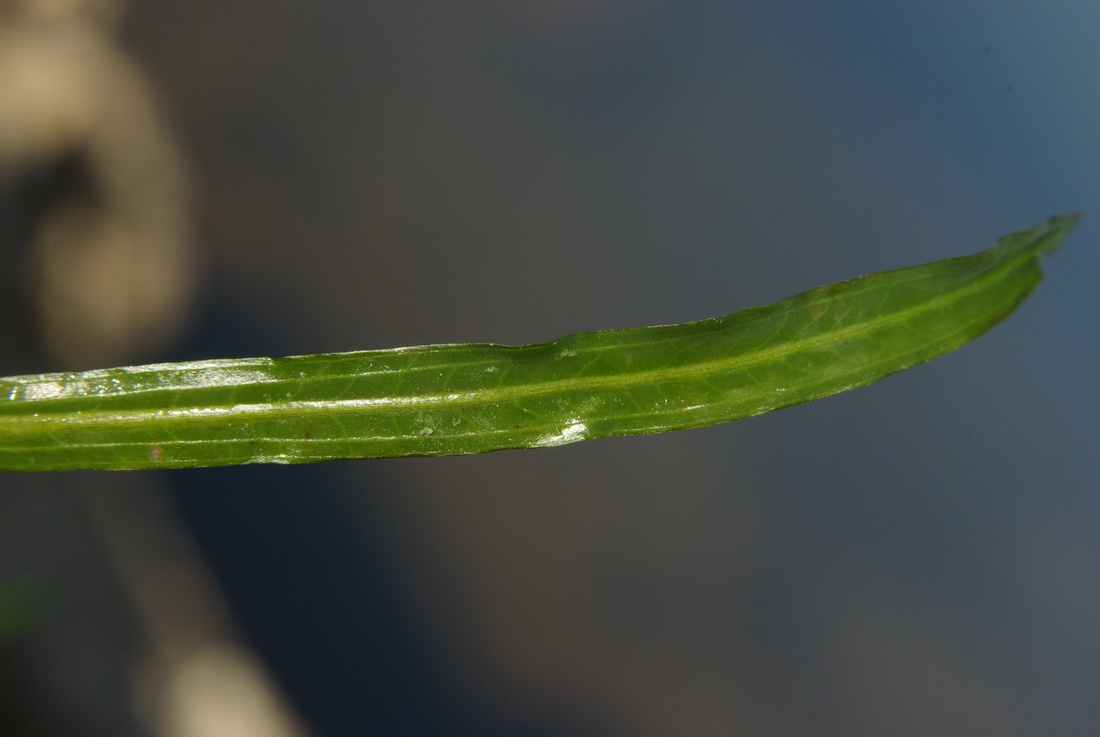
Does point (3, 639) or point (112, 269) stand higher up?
point (112, 269)

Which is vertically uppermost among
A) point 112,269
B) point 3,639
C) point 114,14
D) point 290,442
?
point 114,14

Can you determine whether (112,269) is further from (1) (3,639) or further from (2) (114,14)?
(1) (3,639)

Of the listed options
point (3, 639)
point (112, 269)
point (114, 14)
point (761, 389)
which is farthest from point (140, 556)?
point (761, 389)

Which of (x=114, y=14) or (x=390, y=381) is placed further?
(x=114, y=14)

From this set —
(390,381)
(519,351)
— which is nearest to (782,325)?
(519,351)

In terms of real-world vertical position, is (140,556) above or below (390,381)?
above

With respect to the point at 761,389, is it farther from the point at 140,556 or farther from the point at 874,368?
the point at 140,556
